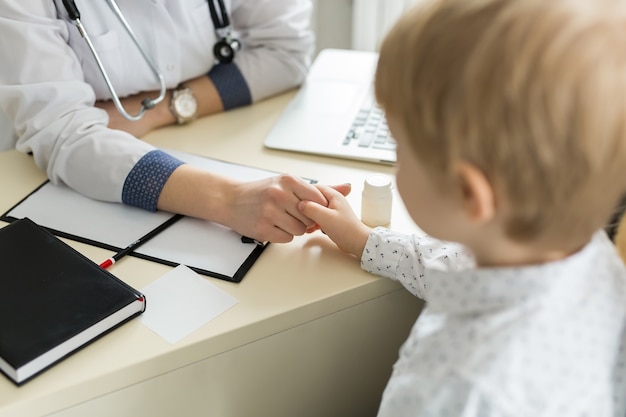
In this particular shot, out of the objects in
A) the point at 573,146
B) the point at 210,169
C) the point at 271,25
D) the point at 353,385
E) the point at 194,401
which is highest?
the point at 573,146

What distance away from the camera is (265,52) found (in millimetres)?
1272

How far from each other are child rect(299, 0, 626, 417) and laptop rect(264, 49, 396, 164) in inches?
17.2

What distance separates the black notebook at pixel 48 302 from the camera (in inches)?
28.4

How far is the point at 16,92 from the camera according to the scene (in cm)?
100

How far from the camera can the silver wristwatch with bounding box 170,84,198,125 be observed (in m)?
1.17

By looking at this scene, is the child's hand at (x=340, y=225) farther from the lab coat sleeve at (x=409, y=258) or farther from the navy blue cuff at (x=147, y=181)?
the navy blue cuff at (x=147, y=181)

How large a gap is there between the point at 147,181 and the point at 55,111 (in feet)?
0.65

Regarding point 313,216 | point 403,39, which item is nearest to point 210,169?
point 313,216

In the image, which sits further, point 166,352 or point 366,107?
point 366,107

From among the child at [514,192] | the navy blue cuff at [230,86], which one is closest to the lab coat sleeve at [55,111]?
the navy blue cuff at [230,86]

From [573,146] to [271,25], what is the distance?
0.85 m

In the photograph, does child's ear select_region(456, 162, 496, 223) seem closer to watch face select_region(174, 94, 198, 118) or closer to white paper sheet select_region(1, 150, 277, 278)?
white paper sheet select_region(1, 150, 277, 278)

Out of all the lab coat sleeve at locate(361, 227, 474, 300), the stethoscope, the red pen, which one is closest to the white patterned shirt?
the lab coat sleeve at locate(361, 227, 474, 300)

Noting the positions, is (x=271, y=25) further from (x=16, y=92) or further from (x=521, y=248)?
(x=521, y=248)
